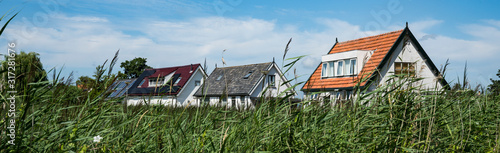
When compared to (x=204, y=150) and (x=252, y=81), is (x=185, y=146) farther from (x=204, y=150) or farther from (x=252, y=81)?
(x=252, y=81)

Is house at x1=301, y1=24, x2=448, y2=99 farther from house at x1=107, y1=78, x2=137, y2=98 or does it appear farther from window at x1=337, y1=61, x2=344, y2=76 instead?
house at x1=107, y1=78, x2=137, y2=98

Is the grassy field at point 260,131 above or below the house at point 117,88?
below

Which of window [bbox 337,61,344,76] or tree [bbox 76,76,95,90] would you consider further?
window [bbox 337,61,344,76]

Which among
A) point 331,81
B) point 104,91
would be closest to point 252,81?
point 331,81

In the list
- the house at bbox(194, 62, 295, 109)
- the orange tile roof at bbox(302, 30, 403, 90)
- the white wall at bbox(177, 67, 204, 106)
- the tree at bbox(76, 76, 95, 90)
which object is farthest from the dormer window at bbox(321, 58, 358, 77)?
the tree at bbox(76, 76, 95, 90)

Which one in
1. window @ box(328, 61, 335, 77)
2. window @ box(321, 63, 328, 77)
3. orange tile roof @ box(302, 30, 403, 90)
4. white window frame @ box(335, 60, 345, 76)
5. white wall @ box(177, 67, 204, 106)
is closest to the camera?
orange tile roof @ box(302, 30, 403, 90)

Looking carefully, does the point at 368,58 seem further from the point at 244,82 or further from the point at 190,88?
the point at 190,88

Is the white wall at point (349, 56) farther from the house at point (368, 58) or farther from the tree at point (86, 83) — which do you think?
the tree at point (86, 83)

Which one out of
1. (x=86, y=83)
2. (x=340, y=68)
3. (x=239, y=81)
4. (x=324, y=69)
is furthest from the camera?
(x=239, y=81)

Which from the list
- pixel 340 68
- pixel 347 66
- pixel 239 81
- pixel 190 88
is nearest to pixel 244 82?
pixel 239 81

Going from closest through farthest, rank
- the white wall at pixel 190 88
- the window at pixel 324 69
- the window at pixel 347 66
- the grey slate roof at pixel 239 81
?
the window at pixel 347 66, the window at pixel 324 69, the grey slate roof at pixel 239 81, the white wall at pixel 190 88

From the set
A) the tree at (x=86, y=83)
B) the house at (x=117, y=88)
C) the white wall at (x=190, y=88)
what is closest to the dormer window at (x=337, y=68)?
the white wall at (x=190, y=88)

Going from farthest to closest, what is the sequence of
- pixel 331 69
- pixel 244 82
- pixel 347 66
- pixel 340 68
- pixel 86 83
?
pixel 244 82 → pixel 331 69 → pixel 340 68 → pixel 347 66 → pixel 86 83

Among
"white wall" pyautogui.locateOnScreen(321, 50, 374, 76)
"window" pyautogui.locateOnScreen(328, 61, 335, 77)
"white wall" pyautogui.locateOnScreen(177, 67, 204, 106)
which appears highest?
"white wall" pyautogui.locateOnScreen(321, 50, 374, 76)
